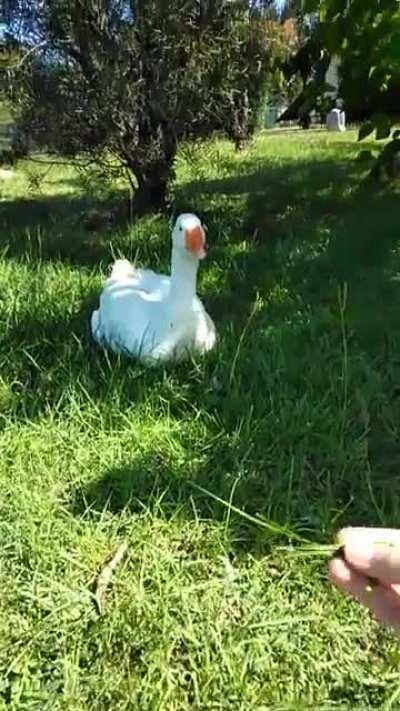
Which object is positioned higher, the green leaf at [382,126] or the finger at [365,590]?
the green leaf at [382,126]

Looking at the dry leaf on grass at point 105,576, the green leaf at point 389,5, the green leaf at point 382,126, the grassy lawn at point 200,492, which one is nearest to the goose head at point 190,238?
the grassy lawn at point 200,492

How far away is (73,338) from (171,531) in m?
1.41

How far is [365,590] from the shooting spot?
3.61 feet

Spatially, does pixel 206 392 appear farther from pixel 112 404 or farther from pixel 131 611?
pixel 131 611

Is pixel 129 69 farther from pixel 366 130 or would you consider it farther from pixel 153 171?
pixel 366 130

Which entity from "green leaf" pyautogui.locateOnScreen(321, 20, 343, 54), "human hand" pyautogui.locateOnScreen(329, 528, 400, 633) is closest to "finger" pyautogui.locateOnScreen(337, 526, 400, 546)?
"human hand" pyautogui.locateOnScreen(329, 528, 400, 633)

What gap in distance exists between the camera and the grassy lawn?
1789 mm

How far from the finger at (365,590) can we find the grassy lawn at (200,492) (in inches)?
26.9

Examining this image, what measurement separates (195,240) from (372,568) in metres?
2.26

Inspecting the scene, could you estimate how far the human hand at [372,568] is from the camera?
3.47ft

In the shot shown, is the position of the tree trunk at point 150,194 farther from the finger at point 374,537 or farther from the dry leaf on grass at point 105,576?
the finger at point 374,537

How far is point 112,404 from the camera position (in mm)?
2768

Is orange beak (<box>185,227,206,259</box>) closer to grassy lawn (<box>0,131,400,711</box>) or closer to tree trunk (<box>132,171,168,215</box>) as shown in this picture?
grassy lawn (<box>0,131,400,711</box>)

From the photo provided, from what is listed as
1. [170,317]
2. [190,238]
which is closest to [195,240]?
[190,238]
